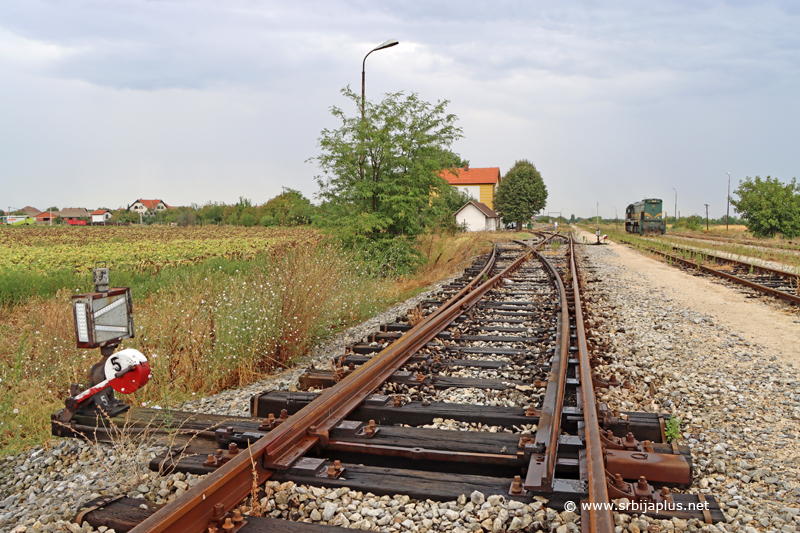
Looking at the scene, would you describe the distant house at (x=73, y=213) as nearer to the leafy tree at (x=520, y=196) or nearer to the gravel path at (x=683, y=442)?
the leafy tree at (x=520, y=196)

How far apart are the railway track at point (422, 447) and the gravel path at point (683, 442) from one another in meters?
0.06

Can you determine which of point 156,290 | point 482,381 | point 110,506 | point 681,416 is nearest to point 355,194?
point 156,290

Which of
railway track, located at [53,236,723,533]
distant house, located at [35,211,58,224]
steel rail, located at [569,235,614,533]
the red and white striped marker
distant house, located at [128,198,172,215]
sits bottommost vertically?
railway track, located at [53,236,723,533]

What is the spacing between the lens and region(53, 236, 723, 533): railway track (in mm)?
2447

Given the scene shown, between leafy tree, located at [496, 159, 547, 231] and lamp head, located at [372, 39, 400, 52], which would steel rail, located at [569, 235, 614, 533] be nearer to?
lamp head, located at [372, 39, 400, 52]

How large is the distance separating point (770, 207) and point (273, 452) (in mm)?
44084

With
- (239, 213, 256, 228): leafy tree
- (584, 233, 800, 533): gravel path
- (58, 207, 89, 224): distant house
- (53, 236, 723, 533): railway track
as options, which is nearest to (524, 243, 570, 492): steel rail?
(53, 236, 723, 533): railway track

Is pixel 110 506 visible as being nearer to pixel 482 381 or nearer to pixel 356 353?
pixel 482 381

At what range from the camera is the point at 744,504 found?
270 cm

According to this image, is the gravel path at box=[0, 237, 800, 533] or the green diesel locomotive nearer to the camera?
the gravel path at box=[0, 237, 800, 533]

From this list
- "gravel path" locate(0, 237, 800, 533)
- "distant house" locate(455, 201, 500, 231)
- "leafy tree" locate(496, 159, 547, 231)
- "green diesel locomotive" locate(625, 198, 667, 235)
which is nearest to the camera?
"gravel path" locate(0, 237, 800, 533)

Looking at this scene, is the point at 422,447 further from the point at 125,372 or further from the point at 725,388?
the point at 725,388

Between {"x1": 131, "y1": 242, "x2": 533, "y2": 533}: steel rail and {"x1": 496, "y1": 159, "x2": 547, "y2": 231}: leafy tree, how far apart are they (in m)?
66.8

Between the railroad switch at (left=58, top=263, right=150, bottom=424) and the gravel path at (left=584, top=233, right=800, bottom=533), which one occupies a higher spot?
the railroad switch at (left=58, top=263, right=150, bottom=424)
